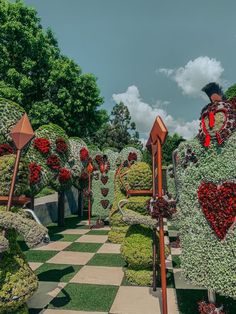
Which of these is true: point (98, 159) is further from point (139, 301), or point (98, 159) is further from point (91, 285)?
point (139, 301)

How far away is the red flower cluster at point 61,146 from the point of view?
38.8ft

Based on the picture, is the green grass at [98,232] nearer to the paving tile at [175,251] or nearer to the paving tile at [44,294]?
the paving tile at [175,251]

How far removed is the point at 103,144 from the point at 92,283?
38587 mm

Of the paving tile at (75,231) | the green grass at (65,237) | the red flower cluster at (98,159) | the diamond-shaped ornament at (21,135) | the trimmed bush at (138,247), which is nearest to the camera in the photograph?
the diamond-shaped ornament at (21,135)

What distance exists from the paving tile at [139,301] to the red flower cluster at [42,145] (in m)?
5.94

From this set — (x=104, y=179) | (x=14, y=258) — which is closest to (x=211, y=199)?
(x=14, y=258)

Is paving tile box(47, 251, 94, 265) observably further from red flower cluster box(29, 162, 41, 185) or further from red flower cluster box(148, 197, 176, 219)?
red flower cluster box(148, 197, 176, 219)

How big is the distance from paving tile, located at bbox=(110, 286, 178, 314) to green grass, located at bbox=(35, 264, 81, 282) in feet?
5.03

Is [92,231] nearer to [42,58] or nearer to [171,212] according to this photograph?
[171,212]

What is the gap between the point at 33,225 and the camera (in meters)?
4.50

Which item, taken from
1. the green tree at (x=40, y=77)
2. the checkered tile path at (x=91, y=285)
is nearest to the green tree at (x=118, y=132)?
the green tree at (x=40, y=77)

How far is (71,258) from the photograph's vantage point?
30.9 ft

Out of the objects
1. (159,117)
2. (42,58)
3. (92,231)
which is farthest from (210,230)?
(42,58)

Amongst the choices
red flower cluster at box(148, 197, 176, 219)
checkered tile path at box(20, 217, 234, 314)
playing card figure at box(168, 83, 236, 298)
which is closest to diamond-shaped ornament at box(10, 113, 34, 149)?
red flower cluster at box(148, 197, 176, 219)
